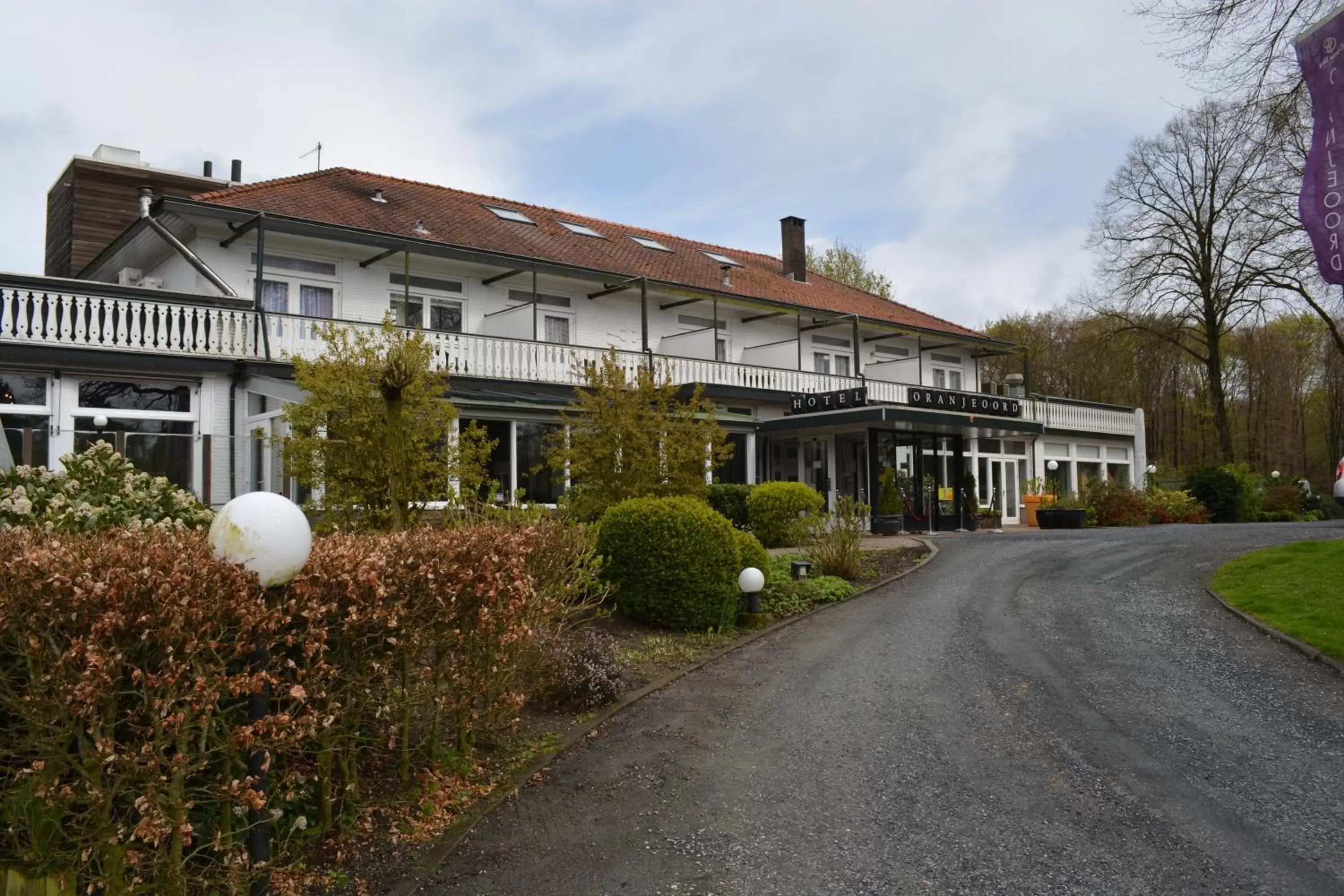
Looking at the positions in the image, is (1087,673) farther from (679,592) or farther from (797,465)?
(797,465)

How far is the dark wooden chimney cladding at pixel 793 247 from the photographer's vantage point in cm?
3272

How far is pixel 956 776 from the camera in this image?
5648 mm

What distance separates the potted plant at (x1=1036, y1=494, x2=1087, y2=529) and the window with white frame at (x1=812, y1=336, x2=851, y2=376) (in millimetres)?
6941

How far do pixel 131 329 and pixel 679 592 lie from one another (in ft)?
37.3

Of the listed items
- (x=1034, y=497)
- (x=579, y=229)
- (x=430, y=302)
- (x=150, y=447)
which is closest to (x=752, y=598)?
(x=150, y=447)

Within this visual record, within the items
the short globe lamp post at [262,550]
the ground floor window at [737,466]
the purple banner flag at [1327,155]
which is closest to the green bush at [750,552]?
the purple banner flag at [1327,155]

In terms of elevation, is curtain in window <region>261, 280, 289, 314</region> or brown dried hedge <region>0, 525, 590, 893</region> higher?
curtain in window <region>261, 280, 289, 314</region>

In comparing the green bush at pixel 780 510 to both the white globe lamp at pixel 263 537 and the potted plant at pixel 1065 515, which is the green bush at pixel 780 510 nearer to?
the potted plant at pixel 1065 515

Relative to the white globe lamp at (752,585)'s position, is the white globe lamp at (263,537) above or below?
above

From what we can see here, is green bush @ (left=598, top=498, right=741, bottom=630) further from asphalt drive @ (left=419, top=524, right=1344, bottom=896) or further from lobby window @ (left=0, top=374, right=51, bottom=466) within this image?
lobby window @ (left=0, top=374, right=51, bottom=466)

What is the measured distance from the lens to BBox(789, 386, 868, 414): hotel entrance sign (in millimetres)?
23141

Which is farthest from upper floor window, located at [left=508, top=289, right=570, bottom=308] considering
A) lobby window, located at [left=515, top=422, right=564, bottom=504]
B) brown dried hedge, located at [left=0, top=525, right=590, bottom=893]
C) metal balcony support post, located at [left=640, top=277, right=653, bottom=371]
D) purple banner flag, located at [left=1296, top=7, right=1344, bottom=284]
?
brown dried hedge, located at [left=0, top=525, right=590, bottom=893]

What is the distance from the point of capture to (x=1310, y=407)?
42.2 meters

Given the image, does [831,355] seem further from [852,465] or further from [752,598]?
[752,598]
